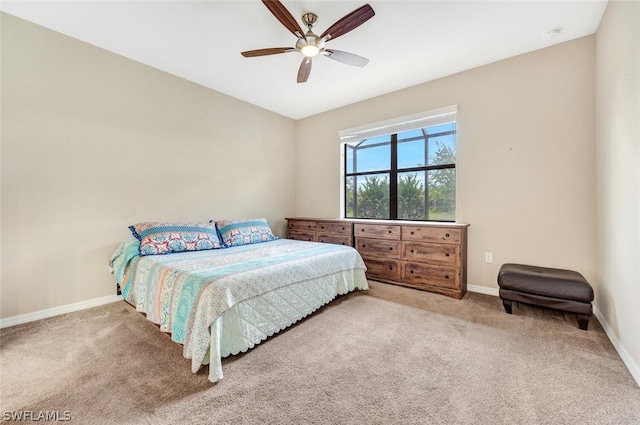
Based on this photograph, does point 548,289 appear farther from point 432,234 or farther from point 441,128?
point 441,128

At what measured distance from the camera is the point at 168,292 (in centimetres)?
189

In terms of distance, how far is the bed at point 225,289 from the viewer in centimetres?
161

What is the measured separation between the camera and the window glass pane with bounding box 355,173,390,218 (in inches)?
157

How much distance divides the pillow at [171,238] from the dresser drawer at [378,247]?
1.87 m

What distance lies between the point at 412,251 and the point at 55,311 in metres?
3.78

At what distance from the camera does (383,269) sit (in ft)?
11.1

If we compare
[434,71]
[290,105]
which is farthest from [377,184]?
[290,105]

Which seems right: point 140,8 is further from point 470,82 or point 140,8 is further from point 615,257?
point 615,257

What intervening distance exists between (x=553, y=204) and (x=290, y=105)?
12.2ft

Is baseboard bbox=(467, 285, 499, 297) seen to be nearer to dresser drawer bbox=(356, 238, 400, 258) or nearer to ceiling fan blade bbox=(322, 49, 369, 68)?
dresser drawer bbox=(356, 238, 400, 258)

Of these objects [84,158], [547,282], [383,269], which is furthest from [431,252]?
[84,158]

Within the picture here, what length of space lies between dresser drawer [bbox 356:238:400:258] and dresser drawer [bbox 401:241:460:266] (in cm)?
11

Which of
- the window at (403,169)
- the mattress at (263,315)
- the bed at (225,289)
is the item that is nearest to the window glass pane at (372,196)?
the window at (403,169)

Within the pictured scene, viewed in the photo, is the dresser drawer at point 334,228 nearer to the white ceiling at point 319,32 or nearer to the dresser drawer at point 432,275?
the dresser drawer at point 432,275
